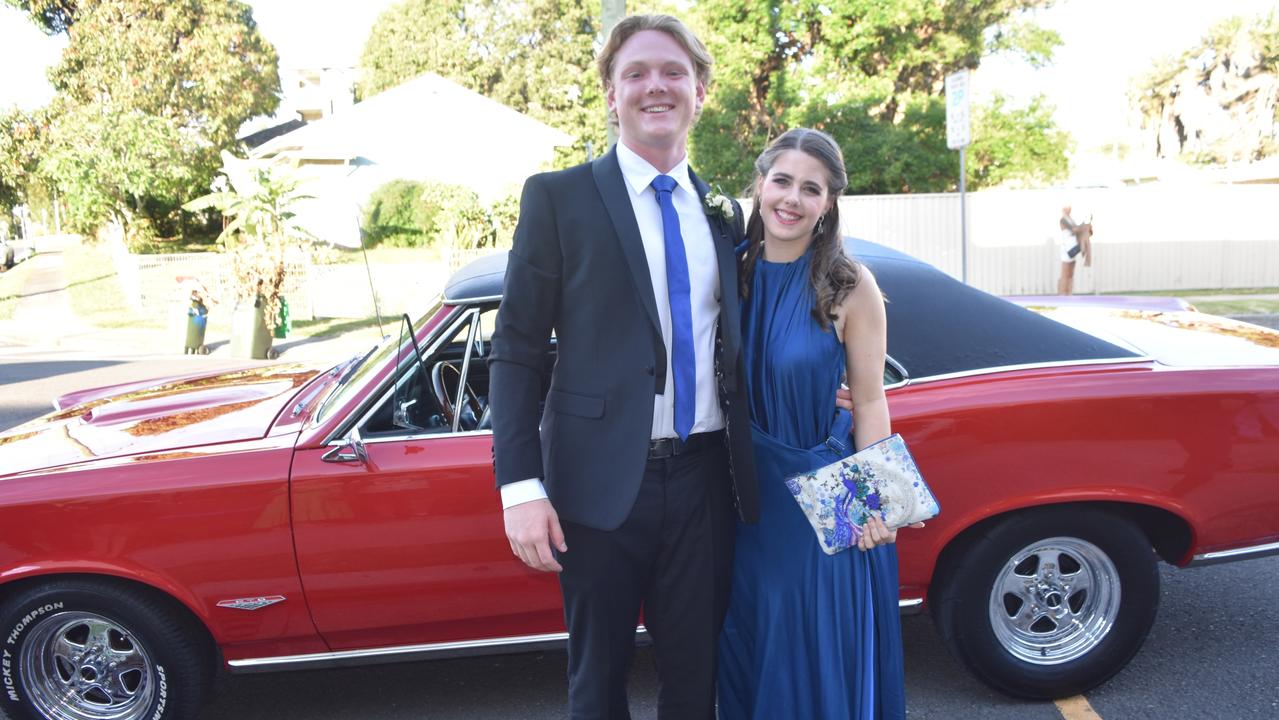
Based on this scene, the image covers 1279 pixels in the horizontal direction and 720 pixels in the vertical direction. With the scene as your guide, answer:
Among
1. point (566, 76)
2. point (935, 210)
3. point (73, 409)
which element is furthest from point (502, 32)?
point (73, 409)

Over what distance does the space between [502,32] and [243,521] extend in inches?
1601

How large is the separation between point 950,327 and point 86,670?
9.85 feet

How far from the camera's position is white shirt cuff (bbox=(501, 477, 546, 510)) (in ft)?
6.71

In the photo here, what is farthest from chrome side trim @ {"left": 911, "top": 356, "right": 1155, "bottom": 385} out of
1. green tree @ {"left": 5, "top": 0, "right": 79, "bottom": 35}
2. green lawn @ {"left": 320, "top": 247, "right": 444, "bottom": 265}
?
green tree @ {"left": 5, "top": 0, "right": 79, "bottom": 35}

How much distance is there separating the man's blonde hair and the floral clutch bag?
96 cm

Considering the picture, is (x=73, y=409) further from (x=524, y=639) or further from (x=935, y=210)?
(x=935, y=210)

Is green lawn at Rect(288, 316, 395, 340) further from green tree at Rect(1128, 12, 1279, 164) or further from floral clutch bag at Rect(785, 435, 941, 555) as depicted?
green tree at Rect(1128, 12, 1279, 164)

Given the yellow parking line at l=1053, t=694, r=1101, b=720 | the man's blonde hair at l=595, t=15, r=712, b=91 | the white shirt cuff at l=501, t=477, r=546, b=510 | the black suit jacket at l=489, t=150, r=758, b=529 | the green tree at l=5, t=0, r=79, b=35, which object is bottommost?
the yellow parking line at l=1053, t=694, r=1101, b=720

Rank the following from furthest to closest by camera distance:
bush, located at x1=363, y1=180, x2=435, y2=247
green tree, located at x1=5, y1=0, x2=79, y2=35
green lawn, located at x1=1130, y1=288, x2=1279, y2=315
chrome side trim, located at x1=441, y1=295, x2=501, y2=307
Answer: green tree, located at x1=5, y1=0, x2=79, y2=35, bush, located at x1=363, y1=180, x2=435, y2=247, green lawn, located at x1=1130, y1=288, x2=1279, y2=315, chrome side trim, located at x1=441, y1=295, x2=501, y2=307

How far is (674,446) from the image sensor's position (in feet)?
7.15

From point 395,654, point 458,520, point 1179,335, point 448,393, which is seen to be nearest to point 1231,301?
point 1179,335

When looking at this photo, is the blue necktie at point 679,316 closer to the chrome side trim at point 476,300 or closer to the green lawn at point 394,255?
the chrome side trim at point 476,300

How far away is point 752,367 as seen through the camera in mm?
2416

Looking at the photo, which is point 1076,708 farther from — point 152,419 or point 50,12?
point 50,12
